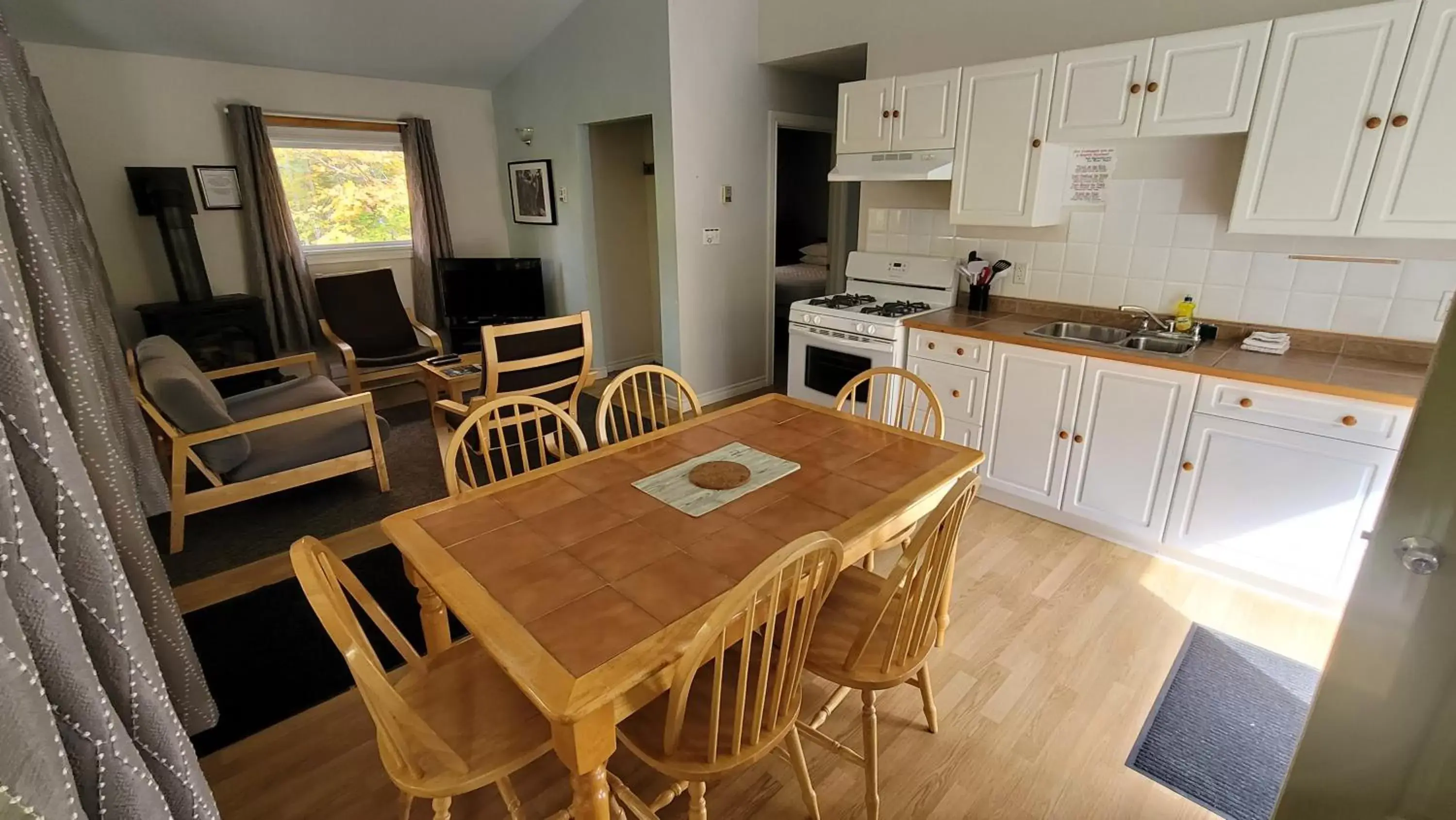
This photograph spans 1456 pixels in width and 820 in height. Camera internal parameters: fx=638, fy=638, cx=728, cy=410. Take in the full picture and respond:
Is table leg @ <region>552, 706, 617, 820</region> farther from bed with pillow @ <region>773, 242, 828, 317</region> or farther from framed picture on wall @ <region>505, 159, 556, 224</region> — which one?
framed picture on wall @ <region>505, 159, 556, 224</region>

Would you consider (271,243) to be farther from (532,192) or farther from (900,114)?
(900,114)

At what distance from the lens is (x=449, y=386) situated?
3.34m

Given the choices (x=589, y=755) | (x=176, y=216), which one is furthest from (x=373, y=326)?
(x=589, y=755)

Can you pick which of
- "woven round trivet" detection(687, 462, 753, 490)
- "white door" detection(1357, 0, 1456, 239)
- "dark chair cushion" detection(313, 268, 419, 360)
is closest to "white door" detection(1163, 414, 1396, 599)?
"white door" detection(1357, 0, 1456, 239)

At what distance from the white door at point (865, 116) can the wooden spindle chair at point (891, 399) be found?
1245mm

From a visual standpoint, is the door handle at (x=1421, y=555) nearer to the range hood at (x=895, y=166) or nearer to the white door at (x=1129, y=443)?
the white door at (x=1129, y=443)

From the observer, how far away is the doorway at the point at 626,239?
4.98 metres

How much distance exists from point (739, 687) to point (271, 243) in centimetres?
503

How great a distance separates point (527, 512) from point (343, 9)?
417 centimetres

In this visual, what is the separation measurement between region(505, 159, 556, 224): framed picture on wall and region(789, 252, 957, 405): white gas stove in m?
2.62

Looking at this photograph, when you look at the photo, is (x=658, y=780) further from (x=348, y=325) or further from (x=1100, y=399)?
(x=348, y=325)

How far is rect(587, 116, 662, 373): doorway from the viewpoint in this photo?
4977 mm

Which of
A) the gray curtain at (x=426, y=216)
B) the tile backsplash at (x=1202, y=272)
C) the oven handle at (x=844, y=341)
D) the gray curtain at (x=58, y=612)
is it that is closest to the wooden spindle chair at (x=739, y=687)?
the gray curtain at (x=58, y=612)

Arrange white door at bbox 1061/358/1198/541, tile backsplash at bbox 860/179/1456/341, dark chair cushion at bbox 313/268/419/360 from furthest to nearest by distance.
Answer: dark chair cushion at bbox 313/268/419/360, white door at bbox 1061/358/1198/541, tile backsplash at bbox 860/179/1456/341
